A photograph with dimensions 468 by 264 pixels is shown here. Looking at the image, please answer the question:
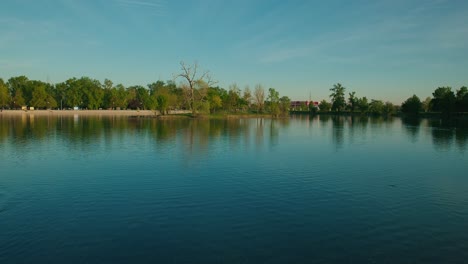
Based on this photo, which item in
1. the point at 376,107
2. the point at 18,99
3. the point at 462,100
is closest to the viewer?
the point at 462,100

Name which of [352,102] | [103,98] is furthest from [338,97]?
[103,98]

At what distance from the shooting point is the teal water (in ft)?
36.3

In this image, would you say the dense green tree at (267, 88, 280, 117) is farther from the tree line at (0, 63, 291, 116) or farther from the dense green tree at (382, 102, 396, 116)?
the dense green tree at (382, 102, 396, 116)

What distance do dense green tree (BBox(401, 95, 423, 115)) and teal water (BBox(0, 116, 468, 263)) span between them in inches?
5546

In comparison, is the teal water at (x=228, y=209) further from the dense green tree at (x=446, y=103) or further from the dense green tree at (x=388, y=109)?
the dense green tree at (x=388, y=109)

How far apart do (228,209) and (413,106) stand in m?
162

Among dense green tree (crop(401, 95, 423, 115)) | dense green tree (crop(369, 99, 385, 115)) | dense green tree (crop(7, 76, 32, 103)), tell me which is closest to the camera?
dense green tree (crop(7, 76, 32, 103))

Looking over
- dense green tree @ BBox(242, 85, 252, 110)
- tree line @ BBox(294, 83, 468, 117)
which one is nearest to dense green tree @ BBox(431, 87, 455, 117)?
tree line @ BBox(294, 83, 468, 117)

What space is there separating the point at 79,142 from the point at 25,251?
29198 millimetres

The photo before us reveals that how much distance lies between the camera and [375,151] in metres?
36.2

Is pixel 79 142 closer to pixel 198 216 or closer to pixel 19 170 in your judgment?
pixel 19 170

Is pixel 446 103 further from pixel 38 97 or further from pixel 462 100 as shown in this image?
pixel 38 97

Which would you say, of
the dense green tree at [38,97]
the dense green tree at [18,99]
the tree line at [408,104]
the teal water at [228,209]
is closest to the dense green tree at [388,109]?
the tree line at [408,104]

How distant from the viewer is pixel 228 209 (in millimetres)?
15438
